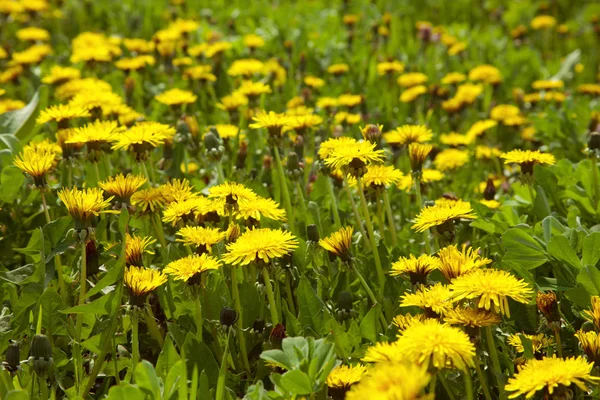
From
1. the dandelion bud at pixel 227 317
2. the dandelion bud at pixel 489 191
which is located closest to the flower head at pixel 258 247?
the dandelion bud at pixel 227 317

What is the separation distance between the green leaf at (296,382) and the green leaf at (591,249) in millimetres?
970

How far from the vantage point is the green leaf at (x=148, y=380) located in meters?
1.61

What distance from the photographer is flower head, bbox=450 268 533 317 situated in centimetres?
165

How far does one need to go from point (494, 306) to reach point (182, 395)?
0.72 metres

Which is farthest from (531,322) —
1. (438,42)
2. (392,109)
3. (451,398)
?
(438,42)

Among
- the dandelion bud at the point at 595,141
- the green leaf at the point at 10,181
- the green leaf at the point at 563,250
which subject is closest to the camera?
the green leaf at the point at 563,250

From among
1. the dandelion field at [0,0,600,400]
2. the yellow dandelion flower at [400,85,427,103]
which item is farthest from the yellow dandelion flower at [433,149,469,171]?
the yellow dandelion flower at [400,85,427,103]

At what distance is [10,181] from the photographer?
2.54 m

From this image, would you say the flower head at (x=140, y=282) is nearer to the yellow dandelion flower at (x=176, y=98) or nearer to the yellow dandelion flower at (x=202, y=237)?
the yellow dandelion flower at (x=202, y=237)

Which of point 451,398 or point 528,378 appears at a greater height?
point 528,378

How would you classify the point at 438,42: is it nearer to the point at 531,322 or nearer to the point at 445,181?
the point at 445,181

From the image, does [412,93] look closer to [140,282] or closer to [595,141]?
[595,141]

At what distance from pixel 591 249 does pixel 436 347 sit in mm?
863

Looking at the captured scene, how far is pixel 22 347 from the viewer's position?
6.75ft
